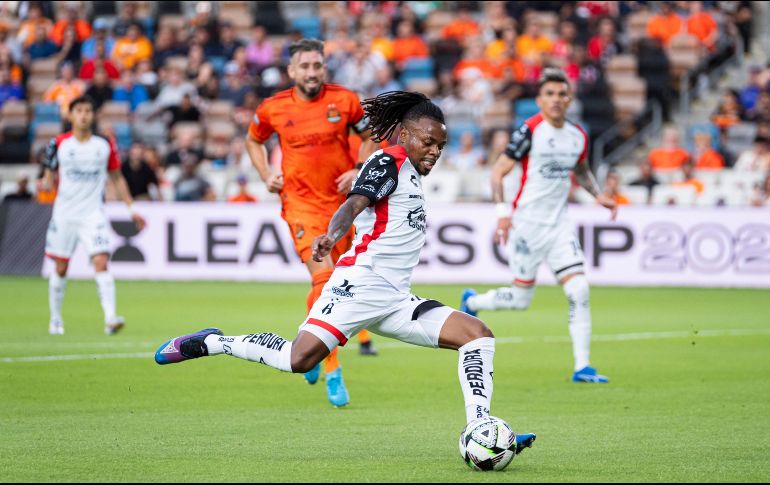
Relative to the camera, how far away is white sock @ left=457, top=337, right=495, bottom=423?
24.2ft

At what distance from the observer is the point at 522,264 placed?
12477mm

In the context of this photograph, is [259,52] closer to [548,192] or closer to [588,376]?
[548,192]

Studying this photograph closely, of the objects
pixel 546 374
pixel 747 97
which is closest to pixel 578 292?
pixel 546 374

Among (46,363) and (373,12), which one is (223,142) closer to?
(373,12)

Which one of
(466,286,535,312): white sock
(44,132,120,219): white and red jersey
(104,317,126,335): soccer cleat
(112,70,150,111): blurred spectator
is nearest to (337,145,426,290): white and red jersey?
(466,286,535,312): white sock

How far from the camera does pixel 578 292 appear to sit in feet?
38.4

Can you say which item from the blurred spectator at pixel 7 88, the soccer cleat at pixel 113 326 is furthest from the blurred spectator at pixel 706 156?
the blurred spectator at pixel 7 88

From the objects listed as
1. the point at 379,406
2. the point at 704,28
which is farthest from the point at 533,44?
the point at 379,406

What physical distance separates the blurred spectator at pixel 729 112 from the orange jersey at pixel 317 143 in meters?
15.2

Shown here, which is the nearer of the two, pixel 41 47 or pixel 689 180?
pixel 689 180

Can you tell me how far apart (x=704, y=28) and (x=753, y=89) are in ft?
8.68

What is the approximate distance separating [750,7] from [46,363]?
19494mm

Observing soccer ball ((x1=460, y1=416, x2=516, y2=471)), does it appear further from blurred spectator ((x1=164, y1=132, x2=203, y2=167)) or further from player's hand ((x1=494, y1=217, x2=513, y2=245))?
blurred spectator ((x1=164, y1=132, x2=203, y2=167))

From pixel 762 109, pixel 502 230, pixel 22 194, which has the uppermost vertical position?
pixel 502 230
